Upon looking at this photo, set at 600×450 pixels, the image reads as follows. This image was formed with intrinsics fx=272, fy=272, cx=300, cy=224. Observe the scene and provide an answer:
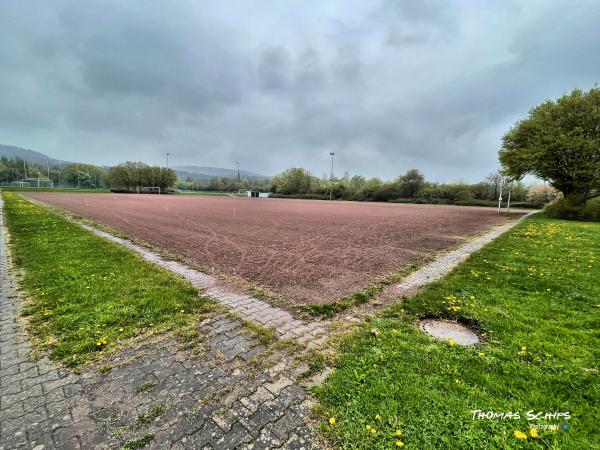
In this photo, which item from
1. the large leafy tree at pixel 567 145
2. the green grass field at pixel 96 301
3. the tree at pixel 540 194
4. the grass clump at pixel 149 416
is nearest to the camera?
the grass clump at pixel 149 416

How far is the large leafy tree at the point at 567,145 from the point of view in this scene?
20.8 meters

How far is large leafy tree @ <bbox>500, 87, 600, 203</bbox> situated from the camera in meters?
20.8

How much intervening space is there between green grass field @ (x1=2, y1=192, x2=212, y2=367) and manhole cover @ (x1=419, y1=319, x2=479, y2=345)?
3.24 m

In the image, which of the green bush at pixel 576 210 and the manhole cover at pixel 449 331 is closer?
the manhole cover at pixel 449 331

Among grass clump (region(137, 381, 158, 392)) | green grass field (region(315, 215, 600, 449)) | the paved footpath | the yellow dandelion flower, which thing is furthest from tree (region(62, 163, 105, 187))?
the yellow dandelion flower

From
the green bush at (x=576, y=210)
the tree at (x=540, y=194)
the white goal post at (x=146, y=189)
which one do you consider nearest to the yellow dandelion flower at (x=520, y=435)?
the green bush at (x=576, y=210)

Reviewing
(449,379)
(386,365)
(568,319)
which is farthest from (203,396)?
(568,319)

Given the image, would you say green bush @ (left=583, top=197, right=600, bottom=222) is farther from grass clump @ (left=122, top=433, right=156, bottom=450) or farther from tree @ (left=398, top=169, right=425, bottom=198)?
tree @ (left=398, top=169, right=425, bottom=198)

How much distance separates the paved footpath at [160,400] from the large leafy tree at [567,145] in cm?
2778

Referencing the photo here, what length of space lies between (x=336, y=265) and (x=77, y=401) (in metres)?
5.61

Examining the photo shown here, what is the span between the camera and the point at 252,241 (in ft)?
33.8

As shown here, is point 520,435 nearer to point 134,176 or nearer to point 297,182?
point 297,182

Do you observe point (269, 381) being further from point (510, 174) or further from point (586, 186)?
point (510, 174)

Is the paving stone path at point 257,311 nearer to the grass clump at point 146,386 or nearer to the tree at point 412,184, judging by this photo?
the grass clump at point 146,386
